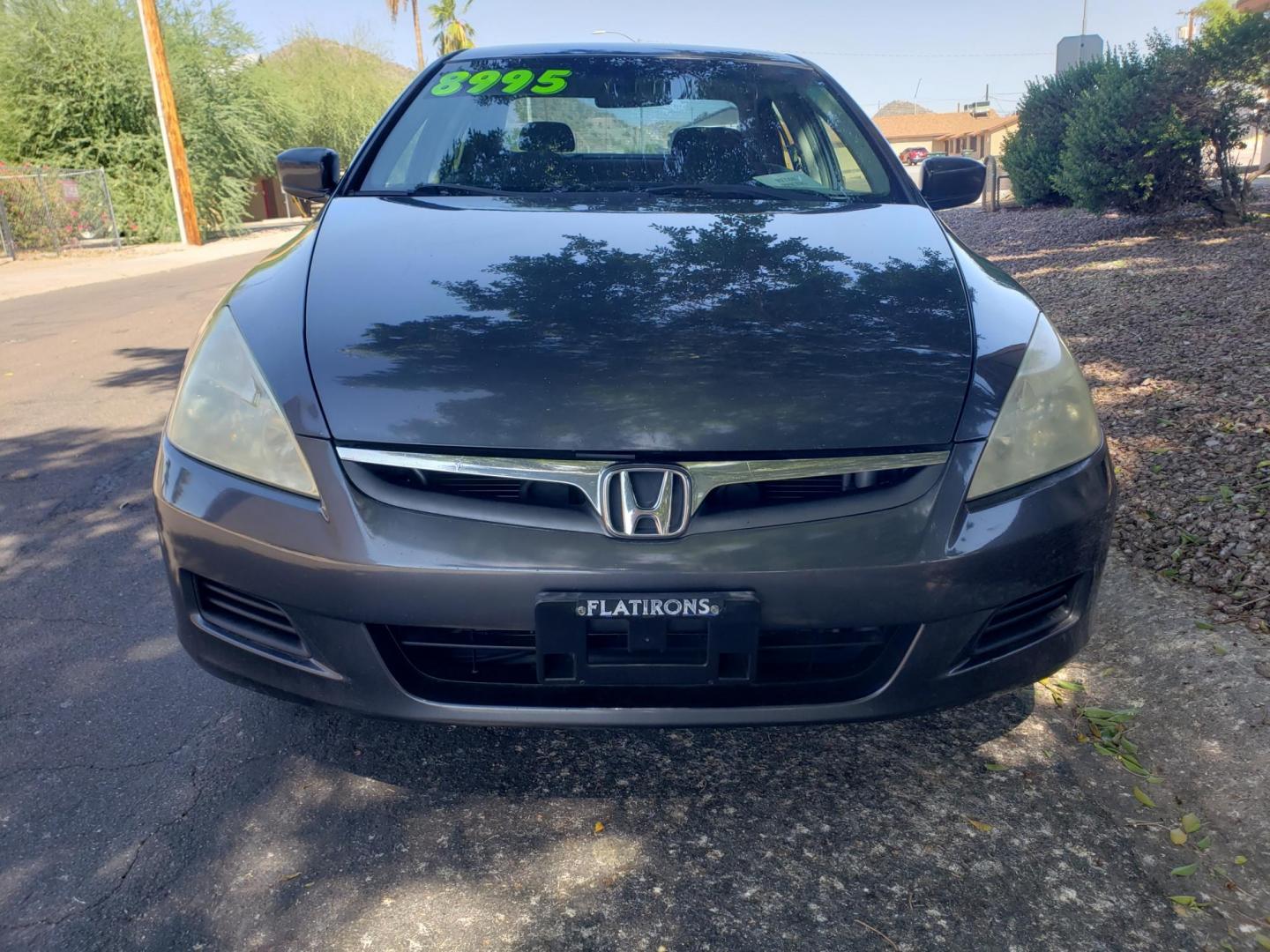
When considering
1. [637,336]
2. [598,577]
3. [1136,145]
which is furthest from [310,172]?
[1136,145]

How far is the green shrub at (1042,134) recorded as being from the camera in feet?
50.4

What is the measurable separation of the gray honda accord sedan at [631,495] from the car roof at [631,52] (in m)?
1.60

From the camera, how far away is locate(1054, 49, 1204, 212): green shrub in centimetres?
1032

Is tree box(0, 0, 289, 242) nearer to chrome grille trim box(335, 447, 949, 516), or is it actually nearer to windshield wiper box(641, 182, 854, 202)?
windshield wiper box(641, 182, 854, 202)

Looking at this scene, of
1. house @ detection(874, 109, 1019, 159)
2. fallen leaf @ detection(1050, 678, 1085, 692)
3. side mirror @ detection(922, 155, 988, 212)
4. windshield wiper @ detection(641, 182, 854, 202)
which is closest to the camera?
fallen leaf @ detection(1050, 678, 1085, 692)

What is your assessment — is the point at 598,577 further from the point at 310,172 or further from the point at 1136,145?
the point at 1136,145

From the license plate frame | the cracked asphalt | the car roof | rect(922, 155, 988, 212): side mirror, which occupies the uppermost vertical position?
the car roof

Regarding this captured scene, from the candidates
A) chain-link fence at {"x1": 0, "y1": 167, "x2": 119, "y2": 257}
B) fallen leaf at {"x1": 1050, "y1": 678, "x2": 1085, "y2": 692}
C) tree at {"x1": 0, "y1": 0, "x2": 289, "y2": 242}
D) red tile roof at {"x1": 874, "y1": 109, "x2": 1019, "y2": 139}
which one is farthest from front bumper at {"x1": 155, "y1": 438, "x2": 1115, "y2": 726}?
red tile roof at {"x1": 874, "y1": 109, "x2": 1019, "y2": 139}

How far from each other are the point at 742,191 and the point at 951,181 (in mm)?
829

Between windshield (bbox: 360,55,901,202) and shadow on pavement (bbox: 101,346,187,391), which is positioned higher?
windshield (bbox: 360,55,901,202)

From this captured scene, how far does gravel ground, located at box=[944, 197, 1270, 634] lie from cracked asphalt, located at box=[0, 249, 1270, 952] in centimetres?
45

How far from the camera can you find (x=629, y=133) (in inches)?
131

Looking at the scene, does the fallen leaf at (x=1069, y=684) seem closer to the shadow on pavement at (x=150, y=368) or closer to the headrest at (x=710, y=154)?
the headrest at (x=710, y=154)

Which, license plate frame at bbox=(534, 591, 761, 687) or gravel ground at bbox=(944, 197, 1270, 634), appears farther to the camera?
Answer: gravel ground at bbox=(944, 197, 1270, 634)
